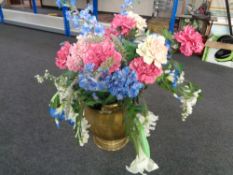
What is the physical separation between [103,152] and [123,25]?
2.62ft

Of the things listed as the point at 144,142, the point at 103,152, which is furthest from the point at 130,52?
the point at 103,152

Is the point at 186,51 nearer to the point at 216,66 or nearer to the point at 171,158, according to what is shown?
the point at 171,158

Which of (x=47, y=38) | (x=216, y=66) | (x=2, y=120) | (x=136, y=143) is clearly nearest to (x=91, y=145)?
(x=136, y=143)

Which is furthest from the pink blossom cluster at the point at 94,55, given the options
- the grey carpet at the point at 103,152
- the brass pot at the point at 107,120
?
the grey carpet at the point at 103,152

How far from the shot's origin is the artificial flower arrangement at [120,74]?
2.11 ft

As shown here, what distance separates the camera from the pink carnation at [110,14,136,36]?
0.85 metres

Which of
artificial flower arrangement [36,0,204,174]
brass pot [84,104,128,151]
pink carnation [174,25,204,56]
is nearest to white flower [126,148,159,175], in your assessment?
artificial flower arrangement [36,0,204,174]

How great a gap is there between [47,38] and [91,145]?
245 centimetres

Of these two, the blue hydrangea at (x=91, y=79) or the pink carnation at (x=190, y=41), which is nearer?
the blue hydrangea at (x=91, y=79)

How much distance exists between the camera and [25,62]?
238 centimetres

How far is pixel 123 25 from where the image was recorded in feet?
2.79

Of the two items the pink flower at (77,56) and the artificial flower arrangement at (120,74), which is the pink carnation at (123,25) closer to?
the artificial flower arrangement at (120,74)

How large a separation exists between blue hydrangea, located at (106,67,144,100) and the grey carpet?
68 centimetres

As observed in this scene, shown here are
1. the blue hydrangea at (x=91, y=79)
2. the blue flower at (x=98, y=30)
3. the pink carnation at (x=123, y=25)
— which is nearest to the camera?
the blue hydrangea at (x=91, y=79)
